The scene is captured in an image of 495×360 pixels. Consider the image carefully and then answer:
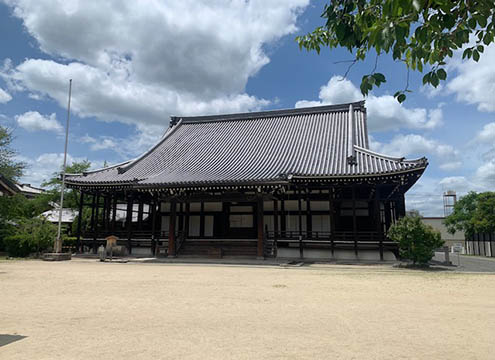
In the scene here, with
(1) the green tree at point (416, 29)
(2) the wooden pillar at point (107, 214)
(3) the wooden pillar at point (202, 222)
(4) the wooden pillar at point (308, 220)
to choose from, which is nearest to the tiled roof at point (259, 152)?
(2) the wooden pillar at point (107, 214)

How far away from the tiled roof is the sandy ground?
309 inches

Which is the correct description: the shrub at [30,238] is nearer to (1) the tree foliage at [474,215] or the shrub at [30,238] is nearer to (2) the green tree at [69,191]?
A: (2) the green tree at [69,191]

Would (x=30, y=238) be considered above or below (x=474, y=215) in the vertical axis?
below

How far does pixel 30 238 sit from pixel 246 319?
17.0 m

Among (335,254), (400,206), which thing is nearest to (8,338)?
(335,254)

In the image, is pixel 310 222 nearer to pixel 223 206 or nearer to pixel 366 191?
pixel 366 191

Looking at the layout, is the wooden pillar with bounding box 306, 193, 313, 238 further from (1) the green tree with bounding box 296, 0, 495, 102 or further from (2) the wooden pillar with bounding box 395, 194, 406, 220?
(1) the green tree with bounding box 296, 0, 495, 102

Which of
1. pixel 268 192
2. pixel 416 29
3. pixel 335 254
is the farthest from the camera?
pixel 335 254

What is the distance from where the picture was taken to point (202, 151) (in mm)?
22516

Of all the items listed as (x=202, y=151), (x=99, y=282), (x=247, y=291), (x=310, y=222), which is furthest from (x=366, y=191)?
(x=99, y=282)

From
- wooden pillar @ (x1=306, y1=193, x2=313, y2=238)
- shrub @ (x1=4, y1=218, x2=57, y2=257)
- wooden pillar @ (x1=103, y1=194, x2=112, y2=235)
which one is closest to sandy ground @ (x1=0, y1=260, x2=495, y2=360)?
wooden pillar @ (x1=306, y1=193, x2=313, y2=238)

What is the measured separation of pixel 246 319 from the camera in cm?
530

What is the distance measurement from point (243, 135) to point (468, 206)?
30.8 meters

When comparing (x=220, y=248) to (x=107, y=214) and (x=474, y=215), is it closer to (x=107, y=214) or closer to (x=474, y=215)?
(x=107, y=214)
